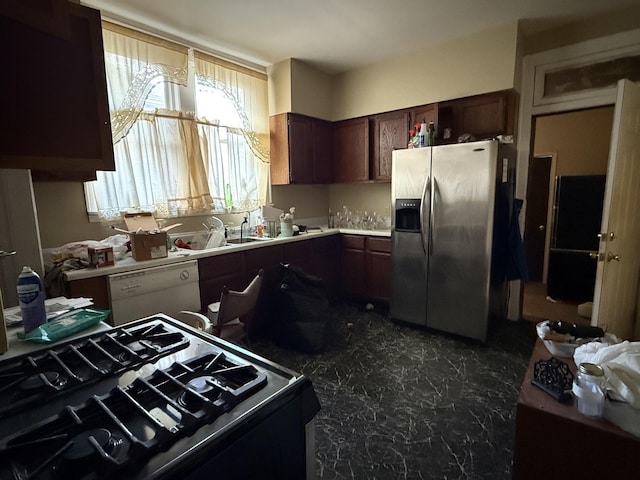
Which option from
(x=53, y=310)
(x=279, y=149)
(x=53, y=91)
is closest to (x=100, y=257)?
(x=53, y=310)

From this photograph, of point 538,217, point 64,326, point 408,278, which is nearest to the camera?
point 64,326

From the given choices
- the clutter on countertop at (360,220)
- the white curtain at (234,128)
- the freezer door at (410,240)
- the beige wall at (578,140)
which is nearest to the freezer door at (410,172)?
the freezer door at (410,240)

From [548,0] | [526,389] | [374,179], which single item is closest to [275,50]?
[374,179]

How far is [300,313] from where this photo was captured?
2.80 metres

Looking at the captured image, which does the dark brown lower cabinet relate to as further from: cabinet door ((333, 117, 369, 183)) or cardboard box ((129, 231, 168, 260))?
cabinet door ((333, 117, 369, 183))

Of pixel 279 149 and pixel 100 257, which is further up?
pixel 279 149

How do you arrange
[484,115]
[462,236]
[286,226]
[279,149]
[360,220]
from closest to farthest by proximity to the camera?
[462,236], [484,115], [286,226], [279,149], [360,220]

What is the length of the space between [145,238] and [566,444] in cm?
253

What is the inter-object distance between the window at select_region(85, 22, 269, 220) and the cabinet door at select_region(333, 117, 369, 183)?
0.90 metres

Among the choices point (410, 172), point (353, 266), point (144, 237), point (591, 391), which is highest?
point (410, 172)

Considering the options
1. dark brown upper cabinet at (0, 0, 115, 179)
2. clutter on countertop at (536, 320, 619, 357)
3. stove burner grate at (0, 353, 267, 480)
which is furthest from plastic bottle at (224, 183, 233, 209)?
clutter on countertop at (536, 320, 619, 357)

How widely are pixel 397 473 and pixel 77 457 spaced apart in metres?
1.49

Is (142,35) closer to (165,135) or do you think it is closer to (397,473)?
(165,135)

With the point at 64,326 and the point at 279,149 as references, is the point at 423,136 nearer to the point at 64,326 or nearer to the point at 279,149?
the point at 279,149
